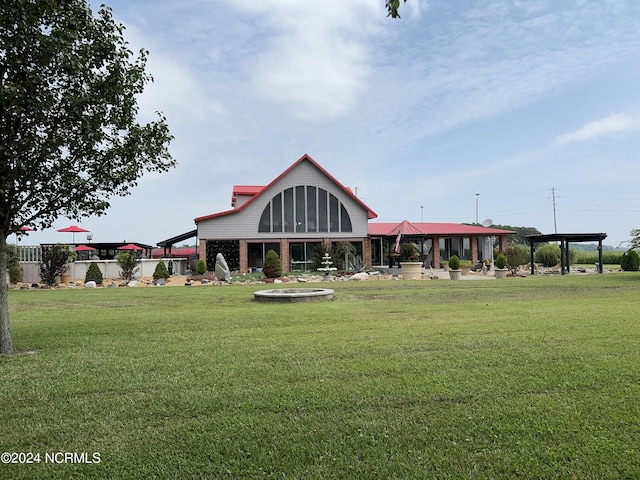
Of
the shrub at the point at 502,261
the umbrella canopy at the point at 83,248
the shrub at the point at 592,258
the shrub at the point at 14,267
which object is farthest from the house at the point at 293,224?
the shrub at the point at 592,258

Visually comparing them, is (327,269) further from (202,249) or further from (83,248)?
(83,248)

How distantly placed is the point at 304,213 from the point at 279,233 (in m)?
2.21

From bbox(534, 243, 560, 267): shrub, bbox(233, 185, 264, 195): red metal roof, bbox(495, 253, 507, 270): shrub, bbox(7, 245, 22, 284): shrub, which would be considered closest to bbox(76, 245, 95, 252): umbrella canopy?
bbox(7, 245, 22, 284): shrub

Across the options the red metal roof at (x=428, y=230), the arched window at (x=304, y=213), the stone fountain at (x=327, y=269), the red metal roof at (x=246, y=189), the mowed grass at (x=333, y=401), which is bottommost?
the mowed grass at (x=333, y=401)

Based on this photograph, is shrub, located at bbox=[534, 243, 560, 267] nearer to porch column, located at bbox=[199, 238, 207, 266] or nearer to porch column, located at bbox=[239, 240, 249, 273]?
porch column, located at bbox=[239, 240, 249, 273]

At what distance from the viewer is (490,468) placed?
2.89m

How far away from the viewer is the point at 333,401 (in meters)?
4.00

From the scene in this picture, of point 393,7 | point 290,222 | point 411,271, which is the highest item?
point 290,222

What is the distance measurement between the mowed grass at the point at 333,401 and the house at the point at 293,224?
2089cm

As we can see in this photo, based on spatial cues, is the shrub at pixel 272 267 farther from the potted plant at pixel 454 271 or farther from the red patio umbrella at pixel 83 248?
the red patio umbrella at pixel 83 248

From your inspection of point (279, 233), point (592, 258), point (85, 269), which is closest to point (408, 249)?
point (279, 233)

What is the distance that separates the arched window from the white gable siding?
0.28 meters

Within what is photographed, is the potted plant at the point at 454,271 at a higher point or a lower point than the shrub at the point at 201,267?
lower

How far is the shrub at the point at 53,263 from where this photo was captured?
21453mm
